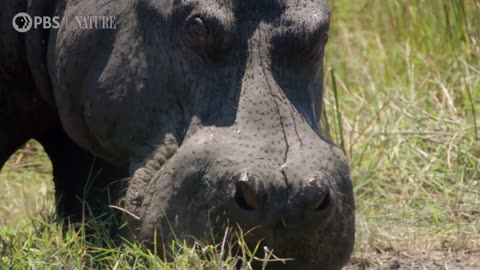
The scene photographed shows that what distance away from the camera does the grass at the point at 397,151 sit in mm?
3537

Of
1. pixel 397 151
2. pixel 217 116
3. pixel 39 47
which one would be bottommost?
pixel 397 151

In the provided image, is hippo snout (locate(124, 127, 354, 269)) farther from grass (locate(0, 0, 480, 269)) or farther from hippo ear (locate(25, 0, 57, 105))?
hippo ear (locate(25, 0, 57, 105))

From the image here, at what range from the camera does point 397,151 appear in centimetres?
489

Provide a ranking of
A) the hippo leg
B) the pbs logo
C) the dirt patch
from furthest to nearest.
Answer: the hippo leg
the dirt patch
the pbs logo

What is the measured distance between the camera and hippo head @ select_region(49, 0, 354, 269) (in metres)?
2.77

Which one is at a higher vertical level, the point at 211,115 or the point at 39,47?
the point at 39,47

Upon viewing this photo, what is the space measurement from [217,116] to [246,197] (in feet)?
0.99

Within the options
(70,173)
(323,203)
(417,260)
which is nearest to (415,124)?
(417,260)

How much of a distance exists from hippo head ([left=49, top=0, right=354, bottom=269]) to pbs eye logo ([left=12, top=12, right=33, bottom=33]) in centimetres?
22

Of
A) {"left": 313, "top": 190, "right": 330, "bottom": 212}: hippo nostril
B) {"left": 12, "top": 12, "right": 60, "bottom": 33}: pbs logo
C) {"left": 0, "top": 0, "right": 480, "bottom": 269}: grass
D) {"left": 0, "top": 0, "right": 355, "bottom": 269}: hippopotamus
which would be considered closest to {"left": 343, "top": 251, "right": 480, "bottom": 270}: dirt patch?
{"left": 0, "top": 0, "right": 480, "bottom": 269}: grass

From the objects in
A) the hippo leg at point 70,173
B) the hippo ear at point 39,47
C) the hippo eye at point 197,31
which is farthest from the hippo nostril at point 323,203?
the hippo leg at point 70,173

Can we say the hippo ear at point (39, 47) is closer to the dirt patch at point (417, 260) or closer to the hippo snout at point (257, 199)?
the hippo snout at point (257, 199)

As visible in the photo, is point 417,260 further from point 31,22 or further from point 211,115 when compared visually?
point 31,22

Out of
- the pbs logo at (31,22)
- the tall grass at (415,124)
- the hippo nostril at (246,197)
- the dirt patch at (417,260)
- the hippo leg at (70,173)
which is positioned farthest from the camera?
the tall grass at (415,124)
